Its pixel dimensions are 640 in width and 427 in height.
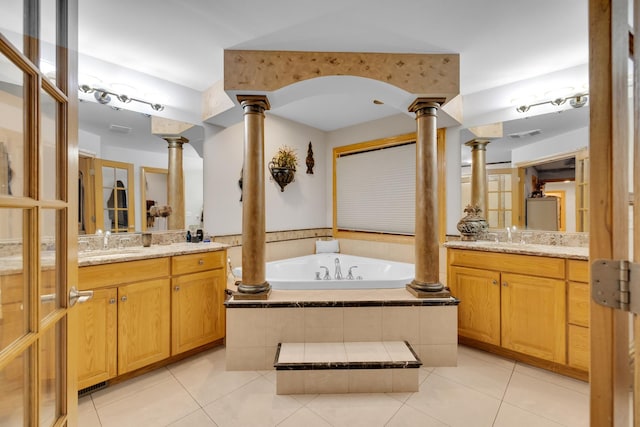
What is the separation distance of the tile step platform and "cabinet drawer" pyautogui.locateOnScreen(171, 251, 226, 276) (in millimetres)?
1011

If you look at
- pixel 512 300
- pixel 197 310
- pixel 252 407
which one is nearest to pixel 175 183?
pixel 197 310

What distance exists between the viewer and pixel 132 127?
2506 millimetres

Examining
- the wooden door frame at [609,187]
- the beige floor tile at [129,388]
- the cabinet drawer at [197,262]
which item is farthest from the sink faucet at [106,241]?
the wooden door frame at [609,187]

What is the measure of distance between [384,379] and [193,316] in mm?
1601

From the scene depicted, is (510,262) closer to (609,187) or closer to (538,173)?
(538,173)

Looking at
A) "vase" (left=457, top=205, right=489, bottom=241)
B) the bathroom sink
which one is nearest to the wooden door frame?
"vase" (left=457, top=205, right=489, bottom=241)

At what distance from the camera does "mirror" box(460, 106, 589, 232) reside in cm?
243

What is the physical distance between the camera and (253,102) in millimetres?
2225

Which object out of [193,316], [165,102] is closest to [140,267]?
[193,316]

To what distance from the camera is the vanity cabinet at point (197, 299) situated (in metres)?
2.24

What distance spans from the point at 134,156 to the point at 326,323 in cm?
223

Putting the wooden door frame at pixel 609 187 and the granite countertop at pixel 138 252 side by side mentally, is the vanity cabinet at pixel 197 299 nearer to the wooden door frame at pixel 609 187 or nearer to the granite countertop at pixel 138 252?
the granite countertop at pixel 138 252

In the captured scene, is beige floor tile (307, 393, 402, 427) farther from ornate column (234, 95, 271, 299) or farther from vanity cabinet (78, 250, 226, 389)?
vanity cabinet (78, 250, 226, 389)

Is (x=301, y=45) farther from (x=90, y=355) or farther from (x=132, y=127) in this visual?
(x=90, y=355)
